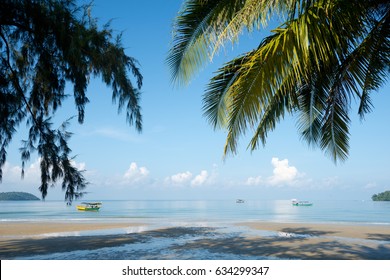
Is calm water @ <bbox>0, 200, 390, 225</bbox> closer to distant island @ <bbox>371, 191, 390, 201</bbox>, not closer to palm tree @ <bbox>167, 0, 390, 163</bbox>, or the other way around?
palm tree @ <bbox>167, 0, 390, 163</bbox>

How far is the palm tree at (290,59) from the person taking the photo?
4105 millimetres

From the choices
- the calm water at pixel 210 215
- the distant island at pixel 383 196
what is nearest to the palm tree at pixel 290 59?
the calm water at pixel 210 215

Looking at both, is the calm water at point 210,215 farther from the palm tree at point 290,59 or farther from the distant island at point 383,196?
the distant island at point 383,196

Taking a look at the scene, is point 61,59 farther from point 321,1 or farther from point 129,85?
point 321,1

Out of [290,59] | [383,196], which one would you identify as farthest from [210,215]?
[383,196]

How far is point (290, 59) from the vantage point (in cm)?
403

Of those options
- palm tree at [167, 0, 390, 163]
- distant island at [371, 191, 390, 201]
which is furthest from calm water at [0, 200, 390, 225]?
distant island at [371, 191, 390, 201]

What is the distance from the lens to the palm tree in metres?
4.11

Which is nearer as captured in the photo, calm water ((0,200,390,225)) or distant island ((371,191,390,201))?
calm water ((0,200,390,225))

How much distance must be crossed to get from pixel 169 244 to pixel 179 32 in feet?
26.8

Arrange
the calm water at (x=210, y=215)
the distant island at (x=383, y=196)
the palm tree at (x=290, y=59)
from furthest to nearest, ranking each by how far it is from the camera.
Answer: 1. the distant island at (x=383, y=196)
2. the calm water at (x=210, y=215)
3. the palm tree at (x=290, y=59)

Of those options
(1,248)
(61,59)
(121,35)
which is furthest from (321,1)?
(1,248)

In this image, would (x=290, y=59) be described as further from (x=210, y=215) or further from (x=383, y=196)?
(x=383, y=196)

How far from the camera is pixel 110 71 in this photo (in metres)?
6.23
